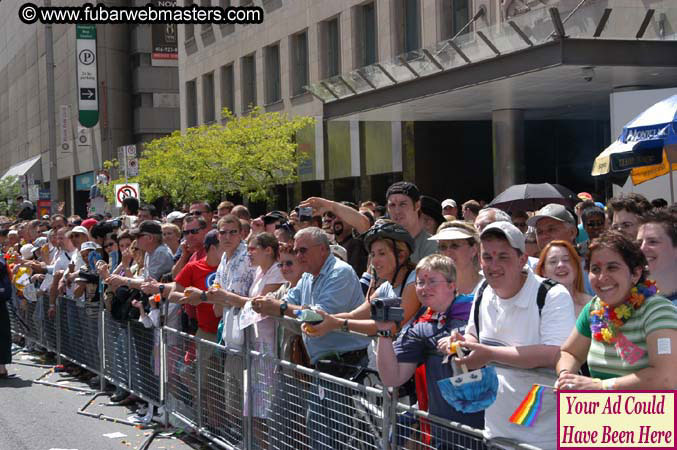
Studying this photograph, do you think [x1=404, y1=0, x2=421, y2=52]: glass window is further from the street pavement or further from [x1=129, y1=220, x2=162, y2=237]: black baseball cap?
[x1=129, y1=220, x2=162, y2=237]: black baseball cap

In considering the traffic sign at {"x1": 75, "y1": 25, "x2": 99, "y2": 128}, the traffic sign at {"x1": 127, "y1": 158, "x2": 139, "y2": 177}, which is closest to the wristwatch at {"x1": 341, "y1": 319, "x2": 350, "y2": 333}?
the traffic sign at {"x1": 127, "y1": 158, "x2": 139, "y2": 177}

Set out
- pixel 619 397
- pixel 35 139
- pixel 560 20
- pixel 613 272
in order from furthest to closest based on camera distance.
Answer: pixel 35 139 → pixel 560 20 → pixel 613 272 → pixel 619 397

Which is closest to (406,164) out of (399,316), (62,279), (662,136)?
(62,279)

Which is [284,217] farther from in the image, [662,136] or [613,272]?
[613,272]

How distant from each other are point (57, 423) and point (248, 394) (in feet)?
10.4

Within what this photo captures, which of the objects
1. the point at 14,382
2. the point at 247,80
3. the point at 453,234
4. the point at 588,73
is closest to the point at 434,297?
the point at 453,234

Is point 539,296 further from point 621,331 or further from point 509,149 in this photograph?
point 509,149

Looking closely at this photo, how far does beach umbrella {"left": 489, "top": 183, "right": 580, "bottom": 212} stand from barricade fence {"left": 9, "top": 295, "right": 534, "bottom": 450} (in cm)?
524

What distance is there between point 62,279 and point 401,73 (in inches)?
416

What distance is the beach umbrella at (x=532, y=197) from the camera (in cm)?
1198

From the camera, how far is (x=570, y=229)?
701 cm

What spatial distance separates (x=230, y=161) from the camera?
93.3 feet

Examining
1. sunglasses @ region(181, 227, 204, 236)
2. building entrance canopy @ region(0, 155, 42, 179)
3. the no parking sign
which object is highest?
building entrance canopy @ region(0, 155, 42, 179)

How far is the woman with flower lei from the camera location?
3.69 metres
